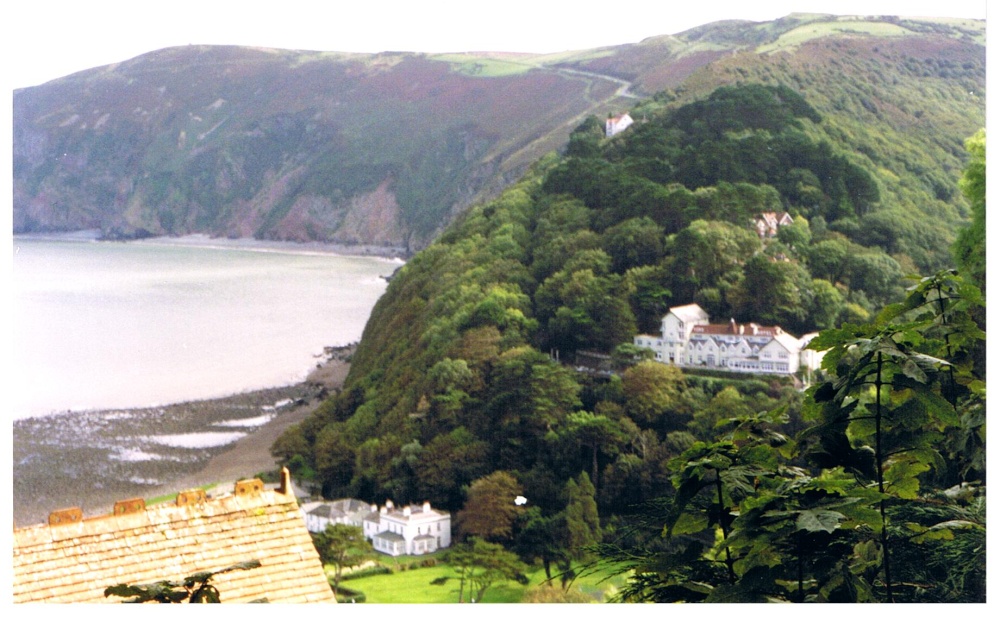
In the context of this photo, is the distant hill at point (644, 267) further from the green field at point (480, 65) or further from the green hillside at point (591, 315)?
the green field at point (480, 65)

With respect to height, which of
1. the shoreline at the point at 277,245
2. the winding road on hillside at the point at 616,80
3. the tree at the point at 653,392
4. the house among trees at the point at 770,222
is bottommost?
the tree at the point at 653,392

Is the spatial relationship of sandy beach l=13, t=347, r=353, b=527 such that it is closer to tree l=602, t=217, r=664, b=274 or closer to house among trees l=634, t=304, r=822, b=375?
tree l=602, t=217, r=664, b=274

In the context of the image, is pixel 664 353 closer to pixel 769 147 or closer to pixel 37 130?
pixel 769 147

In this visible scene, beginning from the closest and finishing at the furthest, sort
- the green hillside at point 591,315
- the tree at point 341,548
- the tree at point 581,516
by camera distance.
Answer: the tree at point 341,548 < the tree at point 581,516 < the green hillside at point 591,315

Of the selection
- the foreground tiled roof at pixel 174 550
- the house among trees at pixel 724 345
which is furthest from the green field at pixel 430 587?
the foreground tiled roof at pixel 174 550

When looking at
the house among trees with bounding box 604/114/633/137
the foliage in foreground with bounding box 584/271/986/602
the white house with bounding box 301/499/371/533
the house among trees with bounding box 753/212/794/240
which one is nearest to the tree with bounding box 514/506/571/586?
the white house with bounding box 301/499/371/533

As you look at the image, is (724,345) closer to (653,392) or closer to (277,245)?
(653,392)
